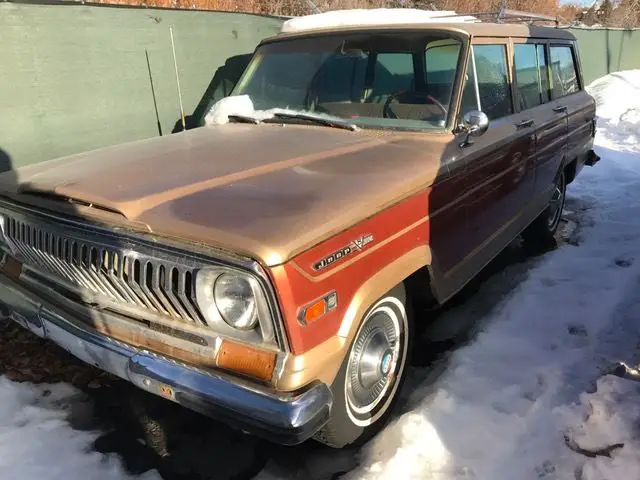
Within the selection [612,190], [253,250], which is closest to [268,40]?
[253,250]

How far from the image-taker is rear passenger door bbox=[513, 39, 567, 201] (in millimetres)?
4328

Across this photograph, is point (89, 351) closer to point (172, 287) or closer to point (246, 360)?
point (172, 287)

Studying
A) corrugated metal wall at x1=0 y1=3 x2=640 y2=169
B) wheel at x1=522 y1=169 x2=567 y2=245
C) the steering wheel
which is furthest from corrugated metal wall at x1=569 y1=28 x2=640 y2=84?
the steering wheel

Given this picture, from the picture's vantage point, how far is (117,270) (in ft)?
7.80

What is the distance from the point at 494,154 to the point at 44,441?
300cm

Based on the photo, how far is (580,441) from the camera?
267 centimetres

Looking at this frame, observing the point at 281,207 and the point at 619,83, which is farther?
the point at 619,83

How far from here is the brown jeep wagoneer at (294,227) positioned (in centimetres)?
217

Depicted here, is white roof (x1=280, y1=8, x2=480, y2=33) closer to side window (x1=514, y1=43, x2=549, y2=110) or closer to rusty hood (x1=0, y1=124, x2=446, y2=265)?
side window (x1=514, y1=43, x2=549, y2=110)

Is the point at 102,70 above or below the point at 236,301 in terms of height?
above

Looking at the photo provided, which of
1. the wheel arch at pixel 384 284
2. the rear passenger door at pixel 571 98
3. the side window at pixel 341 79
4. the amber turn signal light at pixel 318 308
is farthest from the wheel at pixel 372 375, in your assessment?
the rear passenger door at pixel 571 98

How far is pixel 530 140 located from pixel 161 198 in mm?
2931

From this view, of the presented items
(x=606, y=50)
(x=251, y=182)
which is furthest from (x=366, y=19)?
(x=606, y=50)

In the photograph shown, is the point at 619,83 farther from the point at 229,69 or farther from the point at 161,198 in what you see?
the point at 161,198
